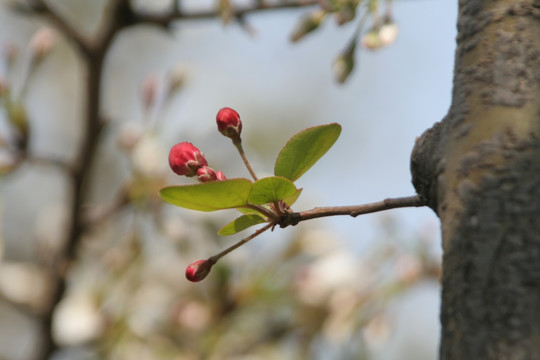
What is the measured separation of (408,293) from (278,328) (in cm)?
40

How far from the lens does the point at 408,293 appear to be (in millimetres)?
1820

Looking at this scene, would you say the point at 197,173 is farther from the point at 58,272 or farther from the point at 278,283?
the point at 278,283

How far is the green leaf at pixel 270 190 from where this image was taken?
1.86 ft

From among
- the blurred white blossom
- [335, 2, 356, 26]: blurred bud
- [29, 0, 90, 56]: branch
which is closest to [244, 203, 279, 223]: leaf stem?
Result: [335, 2, 356, 26]: blurred bud

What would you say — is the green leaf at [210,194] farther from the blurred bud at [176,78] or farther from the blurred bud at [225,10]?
the blurred bud at [176,78]

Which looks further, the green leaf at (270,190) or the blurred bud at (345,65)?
the blurred bud at (345,65)

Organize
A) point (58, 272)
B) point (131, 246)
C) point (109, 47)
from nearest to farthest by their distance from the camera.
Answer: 1. point (109, 47)
2. point (58, 272)
3. point (131, 246)

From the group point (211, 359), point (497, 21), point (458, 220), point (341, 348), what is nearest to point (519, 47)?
point (497, 21)

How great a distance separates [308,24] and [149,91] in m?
0.78

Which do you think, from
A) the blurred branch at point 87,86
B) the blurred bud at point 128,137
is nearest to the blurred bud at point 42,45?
the blurred branch at point 87,86

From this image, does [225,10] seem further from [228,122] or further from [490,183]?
[490,183]

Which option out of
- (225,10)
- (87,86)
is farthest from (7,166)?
(225,10)

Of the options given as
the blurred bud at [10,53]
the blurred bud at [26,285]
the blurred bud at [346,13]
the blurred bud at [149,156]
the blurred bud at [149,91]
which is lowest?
the blurred bud at [26,285]

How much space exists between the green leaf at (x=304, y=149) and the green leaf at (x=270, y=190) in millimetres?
31
